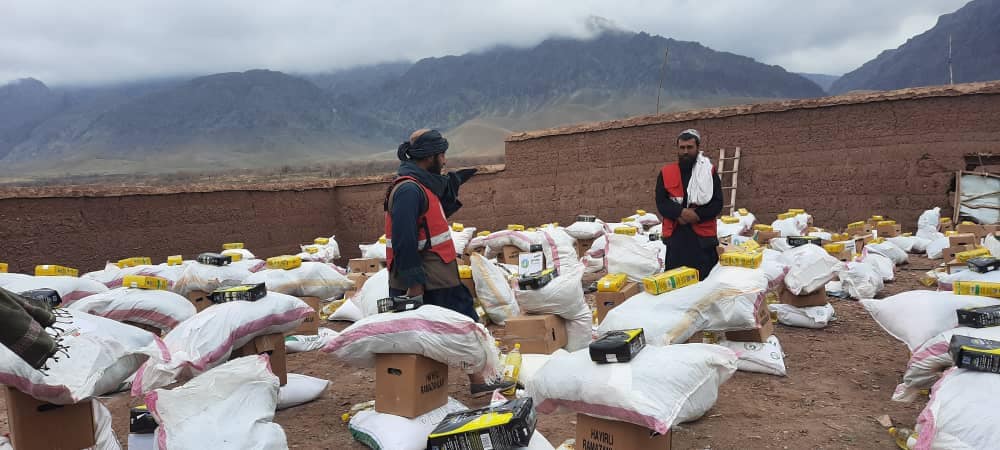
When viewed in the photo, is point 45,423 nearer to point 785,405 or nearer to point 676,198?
point 785,405

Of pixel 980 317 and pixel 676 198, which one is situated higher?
pixel 676 198

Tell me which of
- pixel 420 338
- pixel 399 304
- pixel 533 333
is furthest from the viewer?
pixel 533 333

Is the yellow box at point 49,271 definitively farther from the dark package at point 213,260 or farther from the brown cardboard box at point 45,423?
the brown cardboard box at point 45,423

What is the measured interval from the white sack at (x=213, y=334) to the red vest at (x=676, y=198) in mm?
2268

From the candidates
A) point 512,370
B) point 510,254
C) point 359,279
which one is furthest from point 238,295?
point 510,254

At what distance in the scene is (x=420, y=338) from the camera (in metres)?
2.42

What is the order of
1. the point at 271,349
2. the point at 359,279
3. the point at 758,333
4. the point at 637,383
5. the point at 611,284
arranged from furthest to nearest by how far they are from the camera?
the point at 359,279 → the point at 611,284 → the point at 758,333 → the point at 271,349 → the point at 637,383

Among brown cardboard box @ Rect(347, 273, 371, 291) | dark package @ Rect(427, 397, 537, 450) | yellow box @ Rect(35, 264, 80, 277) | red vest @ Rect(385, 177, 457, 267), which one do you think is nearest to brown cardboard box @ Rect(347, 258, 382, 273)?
brown cardboard box @ Rect(347, 273, 371, 291)

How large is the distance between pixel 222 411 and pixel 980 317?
2.93m

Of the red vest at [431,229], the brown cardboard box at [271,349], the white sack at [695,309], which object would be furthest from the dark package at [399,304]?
the white sack at [695,309]

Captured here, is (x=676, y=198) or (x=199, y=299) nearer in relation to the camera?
(x=676, y=198)

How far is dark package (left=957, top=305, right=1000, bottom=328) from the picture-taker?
7.55ft

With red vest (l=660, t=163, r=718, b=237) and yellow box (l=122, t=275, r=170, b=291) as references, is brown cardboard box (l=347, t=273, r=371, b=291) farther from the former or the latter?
red vest (l=660, t=163, r=718, b=237)

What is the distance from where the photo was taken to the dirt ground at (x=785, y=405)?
102 inches
